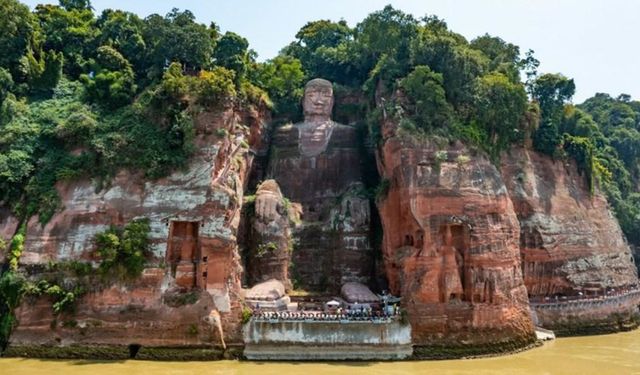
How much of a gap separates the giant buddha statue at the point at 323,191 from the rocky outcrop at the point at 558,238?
33.4 feet

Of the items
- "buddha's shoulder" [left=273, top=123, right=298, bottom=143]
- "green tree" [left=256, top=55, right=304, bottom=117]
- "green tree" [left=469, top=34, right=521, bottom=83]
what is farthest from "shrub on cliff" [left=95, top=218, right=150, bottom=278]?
"green tree" [left=469, top=34, right=521, bottom=83]

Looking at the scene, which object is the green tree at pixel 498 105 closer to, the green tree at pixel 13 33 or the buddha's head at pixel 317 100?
the buddha's head at pixel 317 100

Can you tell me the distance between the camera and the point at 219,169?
1123 inches

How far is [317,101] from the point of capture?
126 ft

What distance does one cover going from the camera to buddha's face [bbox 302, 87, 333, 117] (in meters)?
38.3

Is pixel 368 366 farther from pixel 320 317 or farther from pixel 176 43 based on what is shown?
pixel 176 43

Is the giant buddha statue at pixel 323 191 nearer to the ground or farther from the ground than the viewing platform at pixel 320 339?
farther from the ground

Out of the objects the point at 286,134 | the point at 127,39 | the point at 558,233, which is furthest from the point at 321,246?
the point at 127,39

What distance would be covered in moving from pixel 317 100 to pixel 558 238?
18304 millimetres

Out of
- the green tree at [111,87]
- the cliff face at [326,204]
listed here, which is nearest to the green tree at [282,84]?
the cliff face at [326,204]

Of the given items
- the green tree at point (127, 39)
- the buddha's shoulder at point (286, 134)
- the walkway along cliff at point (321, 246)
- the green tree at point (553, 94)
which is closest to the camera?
the walkway along cliff at point (321, 246)

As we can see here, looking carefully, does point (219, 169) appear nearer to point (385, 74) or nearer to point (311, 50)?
point (385, 74)

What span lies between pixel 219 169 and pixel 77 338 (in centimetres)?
1020

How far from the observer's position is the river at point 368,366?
2238 cm
